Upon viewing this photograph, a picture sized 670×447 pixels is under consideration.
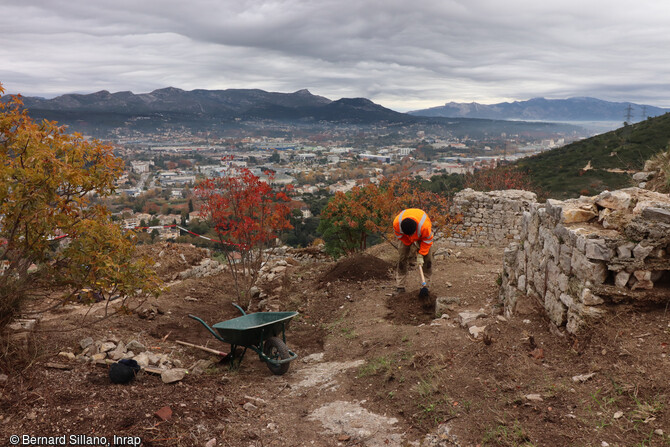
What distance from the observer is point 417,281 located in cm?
845

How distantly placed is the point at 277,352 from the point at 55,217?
2884mm

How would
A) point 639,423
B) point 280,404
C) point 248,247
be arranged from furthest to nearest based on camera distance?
1. point 248,247
2. point 280,404
3. point 639,423

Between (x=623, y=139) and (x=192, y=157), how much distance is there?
67372 millimetres

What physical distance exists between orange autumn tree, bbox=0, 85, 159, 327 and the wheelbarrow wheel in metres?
1.59

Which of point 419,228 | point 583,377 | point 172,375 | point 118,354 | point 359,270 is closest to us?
point 583,377

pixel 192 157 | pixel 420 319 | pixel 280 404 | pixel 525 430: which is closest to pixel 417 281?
pixel 420 319

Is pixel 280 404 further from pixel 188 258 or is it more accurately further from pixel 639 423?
pixel 188 258

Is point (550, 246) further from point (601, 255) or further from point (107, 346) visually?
point (107, 346)

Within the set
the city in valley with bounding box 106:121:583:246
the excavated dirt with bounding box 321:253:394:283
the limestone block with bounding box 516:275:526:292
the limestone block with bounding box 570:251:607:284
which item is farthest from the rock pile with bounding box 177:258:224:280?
the limestone block with bounding box 570:251:607:284

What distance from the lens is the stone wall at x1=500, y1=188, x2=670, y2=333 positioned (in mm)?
3869

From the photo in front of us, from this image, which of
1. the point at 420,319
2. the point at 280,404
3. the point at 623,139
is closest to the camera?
the point at 280,404

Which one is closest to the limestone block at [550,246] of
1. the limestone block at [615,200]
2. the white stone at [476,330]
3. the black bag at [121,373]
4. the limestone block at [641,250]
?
the limestone block at [615,200]

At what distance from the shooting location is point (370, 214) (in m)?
11.6

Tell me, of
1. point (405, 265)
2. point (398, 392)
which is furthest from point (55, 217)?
point (405, 265)
